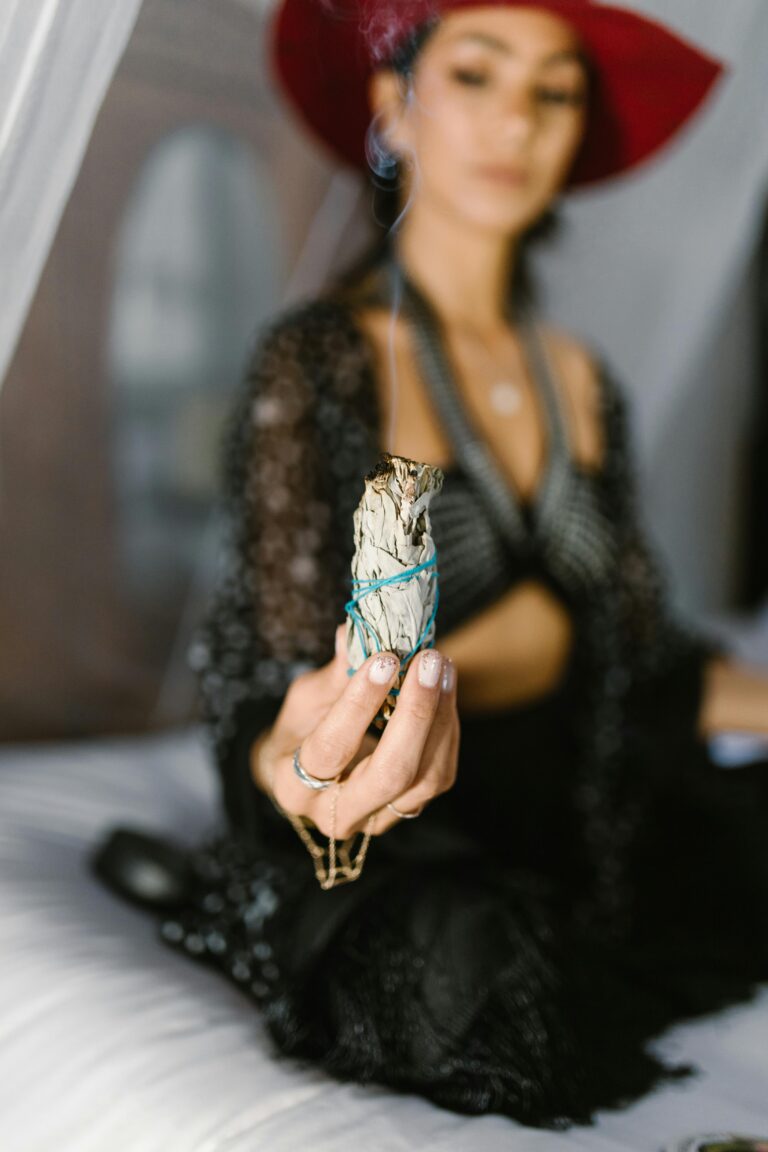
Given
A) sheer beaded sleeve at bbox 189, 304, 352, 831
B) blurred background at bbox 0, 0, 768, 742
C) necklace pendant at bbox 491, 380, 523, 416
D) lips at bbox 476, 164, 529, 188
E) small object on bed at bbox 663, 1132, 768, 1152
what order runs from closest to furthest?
small object on bed at bbox 663, 1132, 768, 1152
sheer beaded sleeve at bbox 189, 304, 352, 831
lips at bbox 476, 164, 529, 188
necklace pendant at bbox 491, 380, 523, 416
blurred background at bbox 0, 0, 768, 742

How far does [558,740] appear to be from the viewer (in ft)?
3.59

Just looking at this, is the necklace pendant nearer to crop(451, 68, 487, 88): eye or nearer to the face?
the face

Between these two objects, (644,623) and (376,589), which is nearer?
(376,589)

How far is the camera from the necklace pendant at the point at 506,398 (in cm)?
110

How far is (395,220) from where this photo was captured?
111 centimetres

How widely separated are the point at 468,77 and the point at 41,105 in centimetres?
46

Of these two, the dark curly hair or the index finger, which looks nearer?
the index finger

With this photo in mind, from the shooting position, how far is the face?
0.93 metres

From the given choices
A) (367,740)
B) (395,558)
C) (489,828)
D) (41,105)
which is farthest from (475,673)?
(41,105)

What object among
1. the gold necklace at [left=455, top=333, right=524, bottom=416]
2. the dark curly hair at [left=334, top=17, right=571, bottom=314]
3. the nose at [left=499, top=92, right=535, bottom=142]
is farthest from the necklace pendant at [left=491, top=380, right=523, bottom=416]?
the nose at [left=499, top=92, right=535, bottom=142]

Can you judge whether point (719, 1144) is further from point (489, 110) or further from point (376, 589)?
point (489, 110)

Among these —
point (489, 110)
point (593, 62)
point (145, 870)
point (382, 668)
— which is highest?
point (593, 62)

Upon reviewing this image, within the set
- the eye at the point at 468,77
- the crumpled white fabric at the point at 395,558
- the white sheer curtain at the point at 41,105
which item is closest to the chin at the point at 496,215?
the eye at the point at 468,77

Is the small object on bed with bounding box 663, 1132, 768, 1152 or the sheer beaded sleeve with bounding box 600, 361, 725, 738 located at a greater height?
the sheer beaded sleeve with bounding box 600, 361, 725, 738
